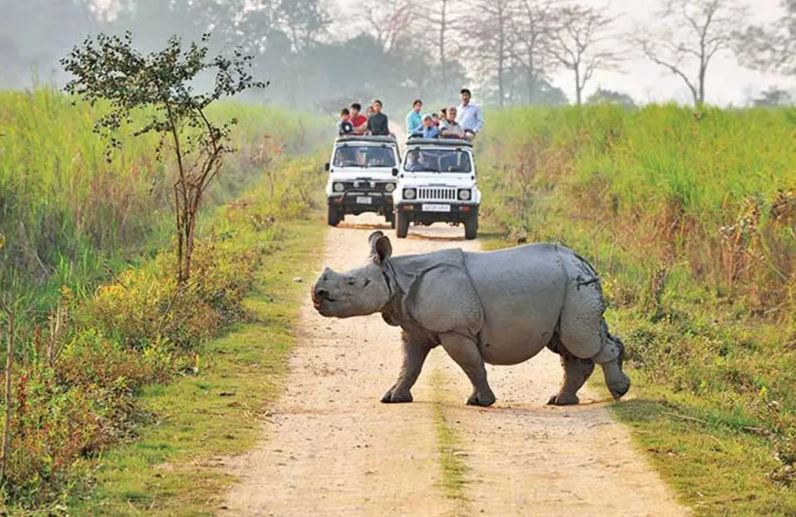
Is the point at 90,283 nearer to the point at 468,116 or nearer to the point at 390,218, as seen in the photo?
the point at 390,218

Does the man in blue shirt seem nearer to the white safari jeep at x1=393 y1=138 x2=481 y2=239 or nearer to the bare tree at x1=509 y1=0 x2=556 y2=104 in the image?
the white safari jeep at x1=393 y1=138 x2=481 y2=239

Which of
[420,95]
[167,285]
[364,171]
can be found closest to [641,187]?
[364,171]

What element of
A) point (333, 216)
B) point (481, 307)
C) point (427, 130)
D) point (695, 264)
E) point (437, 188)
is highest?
point (427, 130)

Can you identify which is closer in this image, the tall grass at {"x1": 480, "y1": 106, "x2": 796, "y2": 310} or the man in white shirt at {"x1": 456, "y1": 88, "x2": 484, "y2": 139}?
the tall grass at {"x1": 480, "y1": 106, "x2": 796, "y2": 310}

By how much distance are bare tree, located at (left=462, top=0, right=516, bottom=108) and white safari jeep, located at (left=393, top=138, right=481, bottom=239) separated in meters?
42.9

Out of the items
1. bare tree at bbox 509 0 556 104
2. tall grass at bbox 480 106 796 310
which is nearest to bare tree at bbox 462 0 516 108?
bare tree at bbox 509 0 556 104

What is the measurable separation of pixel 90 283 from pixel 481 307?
6.04 metres

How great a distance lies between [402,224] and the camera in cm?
2195

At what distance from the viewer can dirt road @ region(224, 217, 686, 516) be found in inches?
305

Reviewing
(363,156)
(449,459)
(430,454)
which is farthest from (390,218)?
(449,459)

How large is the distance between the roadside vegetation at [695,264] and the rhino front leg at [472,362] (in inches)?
36.3

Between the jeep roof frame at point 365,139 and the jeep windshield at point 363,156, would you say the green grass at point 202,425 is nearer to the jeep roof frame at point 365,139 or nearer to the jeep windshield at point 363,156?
→ the jeep windshield at point 363,156

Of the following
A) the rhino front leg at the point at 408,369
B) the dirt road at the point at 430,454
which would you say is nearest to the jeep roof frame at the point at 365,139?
the dirt road at the point at 430,454

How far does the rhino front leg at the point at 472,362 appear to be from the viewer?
10.3 m
